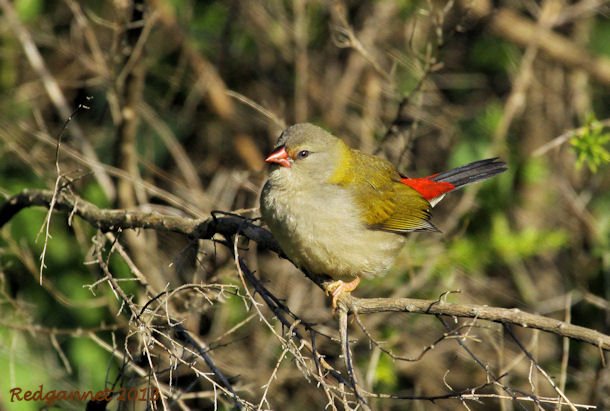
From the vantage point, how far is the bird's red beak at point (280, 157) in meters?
3.74

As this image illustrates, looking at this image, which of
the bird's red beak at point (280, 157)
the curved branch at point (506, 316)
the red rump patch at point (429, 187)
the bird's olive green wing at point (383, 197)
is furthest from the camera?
the red rump patch at point (429, 187)

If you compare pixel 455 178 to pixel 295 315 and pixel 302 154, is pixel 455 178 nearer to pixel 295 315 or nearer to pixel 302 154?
pixel 302 154

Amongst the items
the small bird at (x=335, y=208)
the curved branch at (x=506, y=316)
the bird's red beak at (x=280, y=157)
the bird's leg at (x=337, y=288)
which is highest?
the bird's red beak at (x=280, y=157)

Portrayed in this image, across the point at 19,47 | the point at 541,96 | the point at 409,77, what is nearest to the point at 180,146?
the point at 19,47

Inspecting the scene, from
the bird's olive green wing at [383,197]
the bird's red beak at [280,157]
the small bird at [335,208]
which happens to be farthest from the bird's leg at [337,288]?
the bird's red beak at [280,157]

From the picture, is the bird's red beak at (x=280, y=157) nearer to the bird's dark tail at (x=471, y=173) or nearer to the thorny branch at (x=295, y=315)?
the thorny branch at (x=295, y=315)

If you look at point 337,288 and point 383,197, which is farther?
point 383,197

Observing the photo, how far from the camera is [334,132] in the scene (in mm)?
6086

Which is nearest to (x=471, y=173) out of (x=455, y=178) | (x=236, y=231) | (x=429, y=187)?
(x=455, y=178)

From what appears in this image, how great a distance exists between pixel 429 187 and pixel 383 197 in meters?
0.51

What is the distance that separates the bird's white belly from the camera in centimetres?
346

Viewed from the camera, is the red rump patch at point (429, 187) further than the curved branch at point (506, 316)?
Yes

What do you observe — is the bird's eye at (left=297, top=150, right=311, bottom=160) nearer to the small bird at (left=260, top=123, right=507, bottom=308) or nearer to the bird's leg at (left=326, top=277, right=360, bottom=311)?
the small bird at (left=260, top=123, right=507, bottom=308)

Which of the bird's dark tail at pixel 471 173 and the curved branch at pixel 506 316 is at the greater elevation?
the bird's dark tail at pixel 471 173
